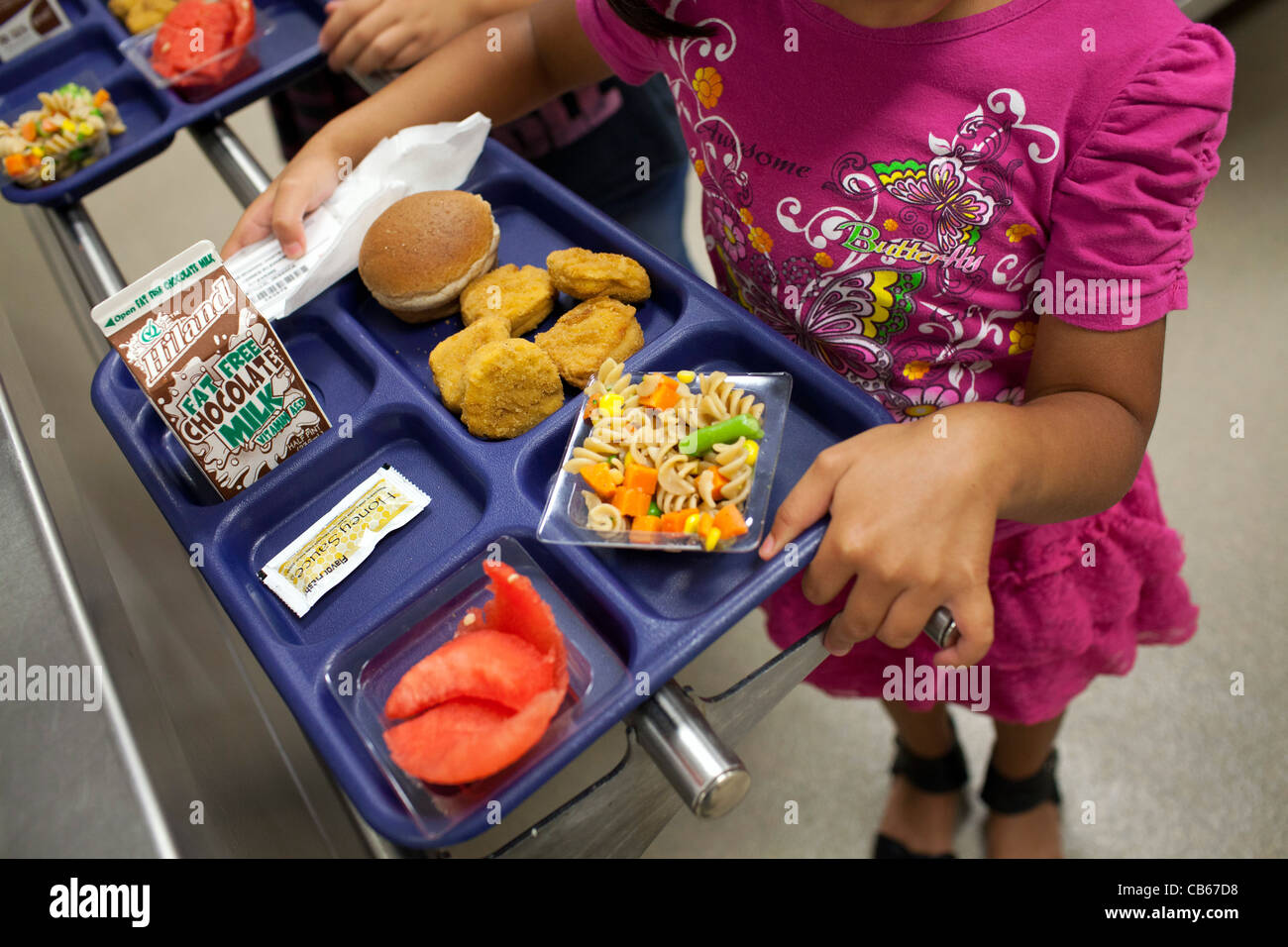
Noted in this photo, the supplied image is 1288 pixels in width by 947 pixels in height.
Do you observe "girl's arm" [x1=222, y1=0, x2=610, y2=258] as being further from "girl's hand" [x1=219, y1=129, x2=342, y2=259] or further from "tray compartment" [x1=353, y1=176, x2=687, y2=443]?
"tray compartment" [x1=353, y1=176, x2=687, y2=443]

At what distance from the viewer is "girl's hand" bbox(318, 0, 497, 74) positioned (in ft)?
A: 3.82

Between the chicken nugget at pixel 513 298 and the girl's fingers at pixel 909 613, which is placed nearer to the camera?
the girl's fingers at pixel 909 613

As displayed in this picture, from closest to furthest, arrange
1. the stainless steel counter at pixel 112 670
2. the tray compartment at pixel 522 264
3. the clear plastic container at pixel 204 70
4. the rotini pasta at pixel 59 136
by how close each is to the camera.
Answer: the stainless steel counter at pixel 112 670 → the tray compartment at pixel 522 264 → the rotini pasta at pixel 59 136 → the clear plastic container at pixel 204 70

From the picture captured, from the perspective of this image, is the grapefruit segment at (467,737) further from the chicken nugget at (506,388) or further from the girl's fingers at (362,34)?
the girl's fingers at (362,34)

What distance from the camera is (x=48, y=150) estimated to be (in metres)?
1.14

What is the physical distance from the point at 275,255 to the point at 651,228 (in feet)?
2.80

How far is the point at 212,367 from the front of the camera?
2.40ft

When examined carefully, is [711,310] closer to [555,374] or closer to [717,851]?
[555,374]

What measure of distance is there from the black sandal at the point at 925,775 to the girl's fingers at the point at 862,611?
80 cm

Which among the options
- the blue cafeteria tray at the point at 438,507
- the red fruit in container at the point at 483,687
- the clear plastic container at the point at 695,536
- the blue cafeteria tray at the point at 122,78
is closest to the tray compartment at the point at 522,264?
the blue cafeteria tray at the point at 438,507

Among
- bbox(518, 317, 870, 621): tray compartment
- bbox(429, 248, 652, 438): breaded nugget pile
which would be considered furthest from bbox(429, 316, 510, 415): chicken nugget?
bbox(518, 317, 870, 621): tray compartment

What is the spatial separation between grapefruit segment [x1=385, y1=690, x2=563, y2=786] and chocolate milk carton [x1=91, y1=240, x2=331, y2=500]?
12.7 inches

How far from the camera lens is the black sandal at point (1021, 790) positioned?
4.50 ft

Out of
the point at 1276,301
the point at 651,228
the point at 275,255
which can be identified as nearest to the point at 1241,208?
the point at 1276,301
